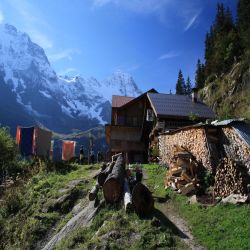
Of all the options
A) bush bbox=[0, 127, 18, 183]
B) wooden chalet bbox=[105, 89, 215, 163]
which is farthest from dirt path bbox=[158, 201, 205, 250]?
bush bbox=[0, 127, 18, 183]

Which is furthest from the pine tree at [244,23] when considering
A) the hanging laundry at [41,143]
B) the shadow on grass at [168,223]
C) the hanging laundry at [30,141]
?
the shadow on grass at [168,223]

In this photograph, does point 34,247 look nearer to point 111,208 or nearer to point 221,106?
point 111,208

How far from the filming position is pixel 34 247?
13.7 meters

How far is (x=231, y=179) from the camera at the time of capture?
14.3 meters

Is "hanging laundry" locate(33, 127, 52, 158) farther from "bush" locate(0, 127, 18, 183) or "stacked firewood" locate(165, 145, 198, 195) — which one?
"stacked firewood" locate(165, 145, 198, 195)

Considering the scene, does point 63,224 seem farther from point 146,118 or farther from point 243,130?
point 146,118

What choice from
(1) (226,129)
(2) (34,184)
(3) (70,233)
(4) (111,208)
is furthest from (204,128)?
(2) (34,184)

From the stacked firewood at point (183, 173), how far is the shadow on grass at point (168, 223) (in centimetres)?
258

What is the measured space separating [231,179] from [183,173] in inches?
132

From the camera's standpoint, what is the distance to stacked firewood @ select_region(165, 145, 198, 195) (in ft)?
53.3

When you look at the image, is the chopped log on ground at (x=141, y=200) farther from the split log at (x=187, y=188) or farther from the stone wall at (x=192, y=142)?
the stone wall at (x=192, y=142)

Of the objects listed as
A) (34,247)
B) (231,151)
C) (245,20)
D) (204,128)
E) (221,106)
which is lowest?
(34,247)

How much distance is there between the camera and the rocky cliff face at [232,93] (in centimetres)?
4688

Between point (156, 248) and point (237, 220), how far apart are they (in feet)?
9.76
